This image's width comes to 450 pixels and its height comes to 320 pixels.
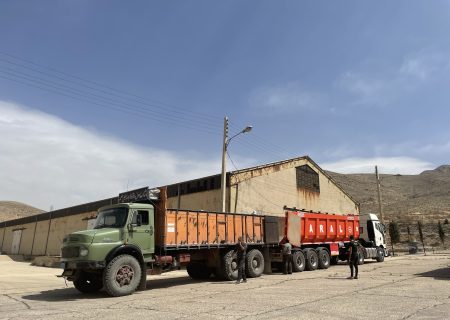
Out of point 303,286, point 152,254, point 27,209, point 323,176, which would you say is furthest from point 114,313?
point 27,209

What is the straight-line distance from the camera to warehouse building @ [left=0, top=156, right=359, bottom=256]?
88.3ft

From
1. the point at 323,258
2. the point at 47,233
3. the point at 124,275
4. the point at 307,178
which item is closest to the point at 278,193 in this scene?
the point at 307,178

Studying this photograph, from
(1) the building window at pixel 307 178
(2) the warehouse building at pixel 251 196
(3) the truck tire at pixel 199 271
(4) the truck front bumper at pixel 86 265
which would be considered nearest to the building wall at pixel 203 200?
(2) the warehouse building at pixel 251 196

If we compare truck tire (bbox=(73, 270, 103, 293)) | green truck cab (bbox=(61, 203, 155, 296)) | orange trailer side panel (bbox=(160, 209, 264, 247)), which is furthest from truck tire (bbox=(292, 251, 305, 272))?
truck tire (bbox=(73, 270, 103, 293))

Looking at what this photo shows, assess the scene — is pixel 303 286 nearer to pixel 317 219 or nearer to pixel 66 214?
pixel 317 219

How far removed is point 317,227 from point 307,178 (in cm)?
1293

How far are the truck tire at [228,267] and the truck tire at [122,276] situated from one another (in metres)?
4.26

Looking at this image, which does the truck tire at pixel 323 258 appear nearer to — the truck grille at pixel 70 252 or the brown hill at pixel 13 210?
the truck grille at pixel 70 252

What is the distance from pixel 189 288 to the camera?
555 inches

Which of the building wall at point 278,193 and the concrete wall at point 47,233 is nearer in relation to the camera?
the building wall at point 278,193

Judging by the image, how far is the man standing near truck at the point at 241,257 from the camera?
612 inches

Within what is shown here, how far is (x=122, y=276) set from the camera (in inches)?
491

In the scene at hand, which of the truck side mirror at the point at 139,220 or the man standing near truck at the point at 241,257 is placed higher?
the truck side mirror at the point at 139,220

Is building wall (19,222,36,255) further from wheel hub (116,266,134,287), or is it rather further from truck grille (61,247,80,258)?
wheel hub (116,266,134,287)
